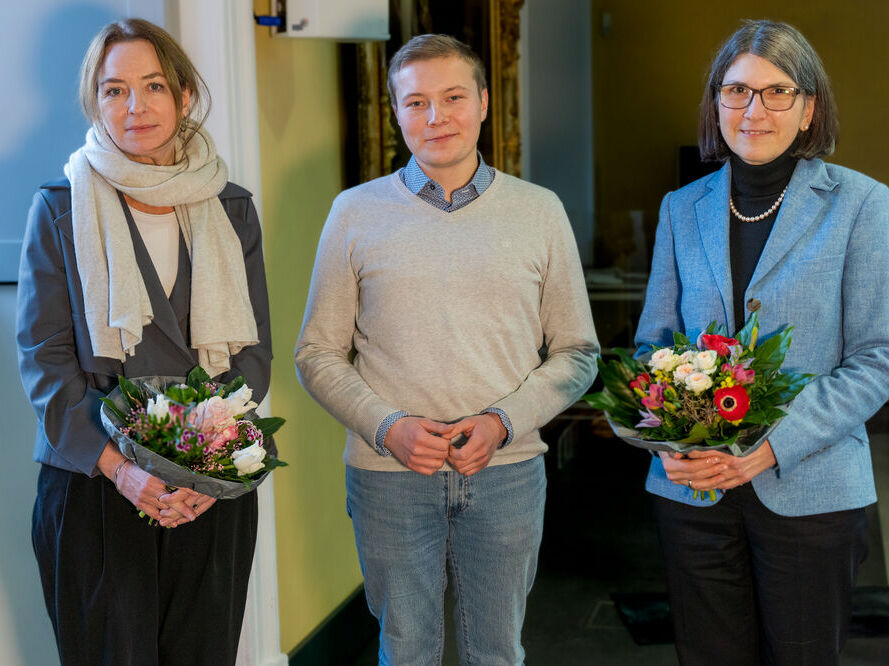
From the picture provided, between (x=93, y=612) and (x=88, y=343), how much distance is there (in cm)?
53

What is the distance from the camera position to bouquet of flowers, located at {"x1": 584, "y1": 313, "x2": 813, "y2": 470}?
5.89 ft

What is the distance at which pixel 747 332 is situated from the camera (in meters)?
1.88

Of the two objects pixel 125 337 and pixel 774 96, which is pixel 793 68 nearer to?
pixel 774 96

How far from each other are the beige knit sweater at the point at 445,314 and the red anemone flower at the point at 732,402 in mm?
490

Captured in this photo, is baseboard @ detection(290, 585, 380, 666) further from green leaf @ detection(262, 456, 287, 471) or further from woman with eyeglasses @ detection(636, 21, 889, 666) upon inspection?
woman with eyeglasses @ detection(636, 21, 889, 666)

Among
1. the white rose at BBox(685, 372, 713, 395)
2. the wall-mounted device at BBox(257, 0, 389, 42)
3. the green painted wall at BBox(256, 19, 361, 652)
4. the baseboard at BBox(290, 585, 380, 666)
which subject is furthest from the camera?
the baseboard at BBox(290, 585, 380, 666)

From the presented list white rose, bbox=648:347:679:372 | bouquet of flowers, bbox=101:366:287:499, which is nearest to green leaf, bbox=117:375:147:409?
bouquet of flowers, bbox=101:366:287:499

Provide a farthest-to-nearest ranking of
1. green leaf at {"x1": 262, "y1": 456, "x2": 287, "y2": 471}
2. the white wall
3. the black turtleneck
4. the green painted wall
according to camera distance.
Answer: the green painted wall, the white wall, the black turtleneck, green leaf at {"x1": 262, "y1": 456, "x2": 287, "y2": 471}

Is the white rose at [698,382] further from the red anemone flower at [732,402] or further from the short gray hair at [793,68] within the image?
the short gray hair at [793,68]

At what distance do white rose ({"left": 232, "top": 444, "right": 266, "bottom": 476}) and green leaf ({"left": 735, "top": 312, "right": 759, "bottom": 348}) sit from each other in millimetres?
911

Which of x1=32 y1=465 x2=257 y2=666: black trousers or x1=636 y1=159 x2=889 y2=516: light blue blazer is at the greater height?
x1=636 y1=159 x2=889 y2=516: light blue blazer

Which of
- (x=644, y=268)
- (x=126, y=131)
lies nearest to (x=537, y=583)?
(x=644, y=268)

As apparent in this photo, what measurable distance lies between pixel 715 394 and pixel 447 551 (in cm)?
78

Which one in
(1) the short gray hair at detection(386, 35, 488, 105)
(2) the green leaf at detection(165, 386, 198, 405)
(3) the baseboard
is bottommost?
(3) the baseboard
